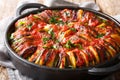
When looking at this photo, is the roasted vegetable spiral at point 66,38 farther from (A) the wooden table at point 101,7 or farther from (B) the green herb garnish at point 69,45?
(A) the wooden table at point 101,7

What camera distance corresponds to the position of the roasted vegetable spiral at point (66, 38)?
4.10ft

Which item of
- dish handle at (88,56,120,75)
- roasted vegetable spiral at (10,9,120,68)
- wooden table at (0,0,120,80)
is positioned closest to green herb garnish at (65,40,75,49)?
roasted vegetable spiral at (10,9,120,68)

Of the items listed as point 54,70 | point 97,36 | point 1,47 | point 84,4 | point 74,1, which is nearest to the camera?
point 54,70

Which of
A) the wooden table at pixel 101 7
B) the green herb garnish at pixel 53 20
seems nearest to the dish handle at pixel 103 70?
the green herb garnish at pixel 53 20

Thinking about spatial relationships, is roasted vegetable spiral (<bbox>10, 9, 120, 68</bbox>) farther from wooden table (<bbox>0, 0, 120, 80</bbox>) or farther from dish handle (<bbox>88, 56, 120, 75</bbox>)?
wooden table (<bbox>0, 0, 120, 80</bbox>)

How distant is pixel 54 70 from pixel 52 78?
6 centimetres

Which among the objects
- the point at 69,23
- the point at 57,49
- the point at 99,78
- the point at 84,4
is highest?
the point at 84,4

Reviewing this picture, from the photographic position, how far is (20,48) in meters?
1.30

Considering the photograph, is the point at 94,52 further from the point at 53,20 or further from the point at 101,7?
the point at 101,7

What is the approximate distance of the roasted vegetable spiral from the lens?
1250mm

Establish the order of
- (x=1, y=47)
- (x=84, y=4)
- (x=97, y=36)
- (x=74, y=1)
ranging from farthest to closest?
(x=74, y=1), (x=84, y=4), (x=1, y=47), (x=97, y=36)

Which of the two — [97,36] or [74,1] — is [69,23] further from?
[74,1]

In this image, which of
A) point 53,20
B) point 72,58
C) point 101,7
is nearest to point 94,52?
point 72,58

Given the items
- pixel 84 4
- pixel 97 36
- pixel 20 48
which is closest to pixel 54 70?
pixel 20 48
